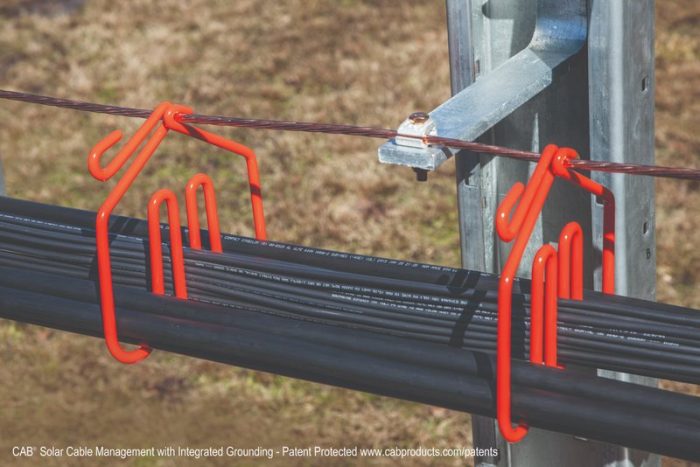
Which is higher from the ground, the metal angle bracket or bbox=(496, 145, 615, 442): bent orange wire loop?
the metal angle bracket

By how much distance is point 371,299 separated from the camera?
2143 millimetres

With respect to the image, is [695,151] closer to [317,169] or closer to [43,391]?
[317,169]

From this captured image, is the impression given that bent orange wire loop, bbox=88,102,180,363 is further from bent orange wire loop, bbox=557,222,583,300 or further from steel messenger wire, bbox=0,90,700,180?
bent orange wire loop, bbox=557,222,583,300

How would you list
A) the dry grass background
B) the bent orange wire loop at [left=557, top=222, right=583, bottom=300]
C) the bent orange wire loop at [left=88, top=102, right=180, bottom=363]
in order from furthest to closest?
the dry grass background, the bent orange wire loop at [left=88, top=102, right=180, bottom=363], the bent orange wire loop at [left=557, top=222, right=583, bottom=300]

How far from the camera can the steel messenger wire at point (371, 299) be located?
77.0 inches

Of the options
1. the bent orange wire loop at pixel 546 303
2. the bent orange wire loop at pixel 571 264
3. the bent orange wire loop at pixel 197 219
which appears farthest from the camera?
the bent orange wire loop at pixel 197 219

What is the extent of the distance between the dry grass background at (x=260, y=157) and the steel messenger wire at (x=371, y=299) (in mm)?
2887

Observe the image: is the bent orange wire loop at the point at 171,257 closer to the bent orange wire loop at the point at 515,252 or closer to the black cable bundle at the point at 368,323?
the black cable bundle at the point at 368,323

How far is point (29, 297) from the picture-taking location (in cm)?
232

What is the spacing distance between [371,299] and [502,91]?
1.61ft

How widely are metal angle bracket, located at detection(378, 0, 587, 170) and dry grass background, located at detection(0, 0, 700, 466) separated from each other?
306 centimetres

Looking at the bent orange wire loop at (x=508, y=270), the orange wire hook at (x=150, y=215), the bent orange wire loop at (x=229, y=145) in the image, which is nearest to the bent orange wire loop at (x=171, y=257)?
the orange wire hook at (x=150, y=215)

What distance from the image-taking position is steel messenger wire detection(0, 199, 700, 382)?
196 cm

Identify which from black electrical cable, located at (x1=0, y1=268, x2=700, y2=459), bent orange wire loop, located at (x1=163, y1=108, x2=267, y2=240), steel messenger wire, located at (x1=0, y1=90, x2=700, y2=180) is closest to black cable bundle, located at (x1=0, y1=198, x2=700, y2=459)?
black electrical cable, located at (x1=0, y1=268, x2=700, y2=459)
